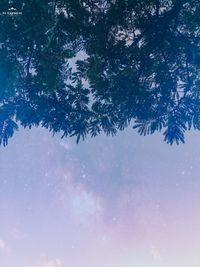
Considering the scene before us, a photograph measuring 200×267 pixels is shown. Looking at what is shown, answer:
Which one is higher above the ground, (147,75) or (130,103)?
(147,75)

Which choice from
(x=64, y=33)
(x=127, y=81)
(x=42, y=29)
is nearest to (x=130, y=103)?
(x=127, y=81)

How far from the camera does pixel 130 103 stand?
234 inches

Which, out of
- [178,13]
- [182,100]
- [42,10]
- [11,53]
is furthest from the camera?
[182,100]

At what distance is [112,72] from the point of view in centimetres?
585

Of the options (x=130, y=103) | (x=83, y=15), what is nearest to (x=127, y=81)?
(x=130, y=103)

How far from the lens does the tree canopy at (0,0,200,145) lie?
17.5 feet

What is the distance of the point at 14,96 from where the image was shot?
18.6 ft

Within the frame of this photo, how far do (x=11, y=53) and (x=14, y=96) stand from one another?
82 cm

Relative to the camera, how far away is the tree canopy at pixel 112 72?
209 inches

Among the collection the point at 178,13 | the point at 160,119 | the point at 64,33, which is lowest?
the point at 160,119

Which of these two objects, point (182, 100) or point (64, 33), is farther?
point (182, 100)

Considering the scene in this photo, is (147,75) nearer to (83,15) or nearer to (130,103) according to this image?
(130,103)

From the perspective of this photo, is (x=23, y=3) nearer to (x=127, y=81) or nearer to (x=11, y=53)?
(x=11, y=53)

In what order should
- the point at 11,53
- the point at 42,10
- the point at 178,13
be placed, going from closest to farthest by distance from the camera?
1. the point at 42,10
2. the point at 11,53
3. the point at 178,13
